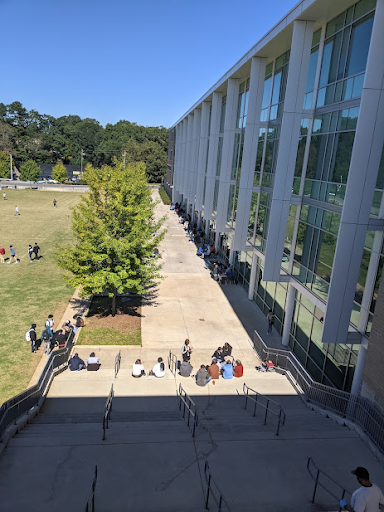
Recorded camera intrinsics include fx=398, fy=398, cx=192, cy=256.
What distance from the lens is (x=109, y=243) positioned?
1645cm

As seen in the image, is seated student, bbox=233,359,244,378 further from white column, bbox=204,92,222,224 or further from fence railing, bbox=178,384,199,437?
white column, bbox=204,92,222,224

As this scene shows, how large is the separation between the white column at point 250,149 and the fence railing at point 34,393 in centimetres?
986

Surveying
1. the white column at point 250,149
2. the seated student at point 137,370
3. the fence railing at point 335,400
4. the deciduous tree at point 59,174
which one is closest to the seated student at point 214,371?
the seated student at point 137,370

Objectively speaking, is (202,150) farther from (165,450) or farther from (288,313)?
(165,450)

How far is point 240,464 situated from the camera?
7.44 metres

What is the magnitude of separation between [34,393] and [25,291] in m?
11.9

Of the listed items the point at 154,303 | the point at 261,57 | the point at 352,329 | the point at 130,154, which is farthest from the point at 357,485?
the point at 130,154

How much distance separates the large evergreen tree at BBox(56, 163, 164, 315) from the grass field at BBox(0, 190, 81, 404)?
9.56 feet

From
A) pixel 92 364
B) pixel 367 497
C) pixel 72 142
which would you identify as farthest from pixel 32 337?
pixel 72 142

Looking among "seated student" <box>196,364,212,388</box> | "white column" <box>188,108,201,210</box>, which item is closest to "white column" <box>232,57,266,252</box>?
"seated student" <box>196,364,212,388</box>

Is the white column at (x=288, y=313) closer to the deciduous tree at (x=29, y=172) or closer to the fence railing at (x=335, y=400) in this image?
the fence railing at (x=335, y=400)

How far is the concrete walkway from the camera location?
6414mm

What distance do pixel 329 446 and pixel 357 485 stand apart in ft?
4.41

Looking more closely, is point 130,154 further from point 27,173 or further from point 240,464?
point 240,464
